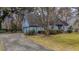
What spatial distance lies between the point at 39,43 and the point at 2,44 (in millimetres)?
399

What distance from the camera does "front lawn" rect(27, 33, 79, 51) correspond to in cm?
135

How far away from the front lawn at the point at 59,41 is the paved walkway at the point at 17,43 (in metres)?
0.06

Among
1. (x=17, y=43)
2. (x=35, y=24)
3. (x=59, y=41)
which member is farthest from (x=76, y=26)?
(x=17, y=43)

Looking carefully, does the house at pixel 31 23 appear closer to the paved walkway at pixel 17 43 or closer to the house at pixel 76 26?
the paved walkway at pixel 17 43

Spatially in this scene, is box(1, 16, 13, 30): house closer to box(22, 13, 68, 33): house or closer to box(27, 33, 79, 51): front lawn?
box(22, 13, 68, 33): house

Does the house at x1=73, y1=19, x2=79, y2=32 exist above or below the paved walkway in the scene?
above

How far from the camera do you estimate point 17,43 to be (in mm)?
1342

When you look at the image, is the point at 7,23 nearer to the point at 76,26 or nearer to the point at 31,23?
the point at 31,23

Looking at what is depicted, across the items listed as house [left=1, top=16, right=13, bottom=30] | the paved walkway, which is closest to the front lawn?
the paved walkway

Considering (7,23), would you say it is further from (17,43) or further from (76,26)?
(76,26)

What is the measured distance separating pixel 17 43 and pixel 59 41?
0.46 metres

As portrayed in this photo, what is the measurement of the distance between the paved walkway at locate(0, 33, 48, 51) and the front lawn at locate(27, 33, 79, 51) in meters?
0.06

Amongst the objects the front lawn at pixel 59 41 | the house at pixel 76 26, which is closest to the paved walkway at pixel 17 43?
the front lawn at pixel 59 41

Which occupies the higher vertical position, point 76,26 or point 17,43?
point 76,26
